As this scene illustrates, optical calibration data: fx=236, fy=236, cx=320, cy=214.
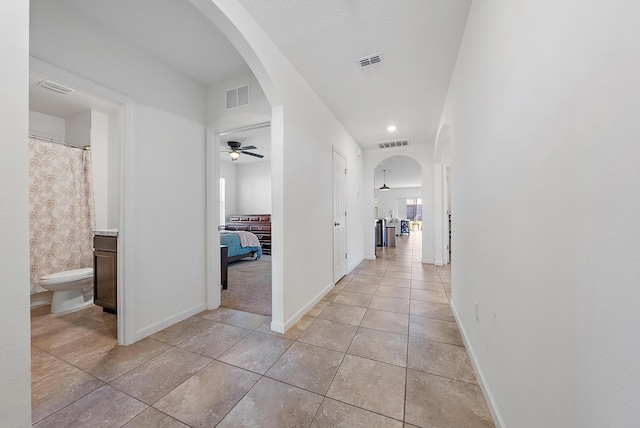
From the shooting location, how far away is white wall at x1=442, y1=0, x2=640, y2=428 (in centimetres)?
51

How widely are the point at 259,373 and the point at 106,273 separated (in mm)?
2156

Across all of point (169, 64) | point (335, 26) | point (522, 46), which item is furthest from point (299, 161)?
point (522, 46)

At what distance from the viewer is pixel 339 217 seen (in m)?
3.85

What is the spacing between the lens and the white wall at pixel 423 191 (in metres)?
5.17

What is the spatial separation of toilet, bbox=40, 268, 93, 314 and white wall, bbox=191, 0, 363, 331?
2.38 m

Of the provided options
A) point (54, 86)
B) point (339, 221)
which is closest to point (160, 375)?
point (339, 221)

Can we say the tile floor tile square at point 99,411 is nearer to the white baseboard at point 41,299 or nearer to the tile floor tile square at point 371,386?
the tile floor tile square at point 371,386

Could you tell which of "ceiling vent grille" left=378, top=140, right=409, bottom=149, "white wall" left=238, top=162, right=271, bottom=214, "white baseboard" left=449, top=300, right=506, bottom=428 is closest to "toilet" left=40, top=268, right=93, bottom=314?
"white baseboard" left=449, top=300, right=506, bottom=428

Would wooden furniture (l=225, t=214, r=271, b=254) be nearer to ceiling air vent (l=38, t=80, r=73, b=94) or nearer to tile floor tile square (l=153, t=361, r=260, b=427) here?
ceiling air vent (l=38, t=80, r=73, b=94)

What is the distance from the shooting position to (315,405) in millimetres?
1371

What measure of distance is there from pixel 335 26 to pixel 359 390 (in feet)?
8.82

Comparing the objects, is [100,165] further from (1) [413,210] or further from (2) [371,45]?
(1) [413,210]

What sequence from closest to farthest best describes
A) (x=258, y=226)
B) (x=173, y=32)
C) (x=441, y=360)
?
1. (x=441, y=360)
2. (x=173, y=32)
3. (x=258, y=226)

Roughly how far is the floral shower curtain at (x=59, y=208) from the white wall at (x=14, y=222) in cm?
333
